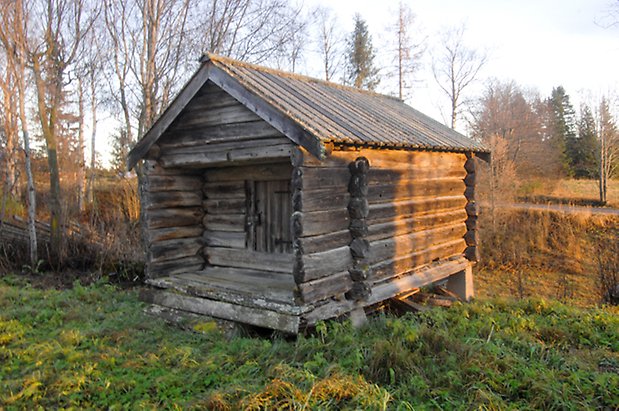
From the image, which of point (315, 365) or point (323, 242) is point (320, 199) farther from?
point (315, 365)

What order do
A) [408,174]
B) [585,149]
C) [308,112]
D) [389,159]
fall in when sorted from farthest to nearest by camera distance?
[585,149]
[408,174]
[389,159]
[308,112]

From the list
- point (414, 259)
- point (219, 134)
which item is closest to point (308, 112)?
point (219, 134)

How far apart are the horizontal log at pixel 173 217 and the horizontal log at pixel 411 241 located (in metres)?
3.24

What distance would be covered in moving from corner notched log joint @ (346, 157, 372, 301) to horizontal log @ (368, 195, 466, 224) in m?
0.55

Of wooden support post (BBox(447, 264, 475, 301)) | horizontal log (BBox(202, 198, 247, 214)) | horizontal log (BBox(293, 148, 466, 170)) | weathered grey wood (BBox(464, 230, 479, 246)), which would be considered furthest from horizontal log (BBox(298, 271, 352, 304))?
wooden support post (BBox(447, 264, 475, 301))

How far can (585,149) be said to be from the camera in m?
32.2

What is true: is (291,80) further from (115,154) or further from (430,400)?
(115,154)

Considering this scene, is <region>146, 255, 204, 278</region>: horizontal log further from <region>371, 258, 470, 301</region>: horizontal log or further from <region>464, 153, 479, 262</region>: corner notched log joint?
<region>464, 153, 479, 262</region>: corner notched log joint

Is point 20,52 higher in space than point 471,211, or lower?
higher

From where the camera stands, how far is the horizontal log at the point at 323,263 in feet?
18.5

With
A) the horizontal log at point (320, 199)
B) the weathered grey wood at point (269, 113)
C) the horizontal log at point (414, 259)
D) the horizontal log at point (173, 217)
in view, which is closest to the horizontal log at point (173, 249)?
the horizontal log at point (173, 217)

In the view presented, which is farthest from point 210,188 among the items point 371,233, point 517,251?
point 517,251

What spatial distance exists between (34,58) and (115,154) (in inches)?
787

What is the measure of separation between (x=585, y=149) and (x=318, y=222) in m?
33.0
